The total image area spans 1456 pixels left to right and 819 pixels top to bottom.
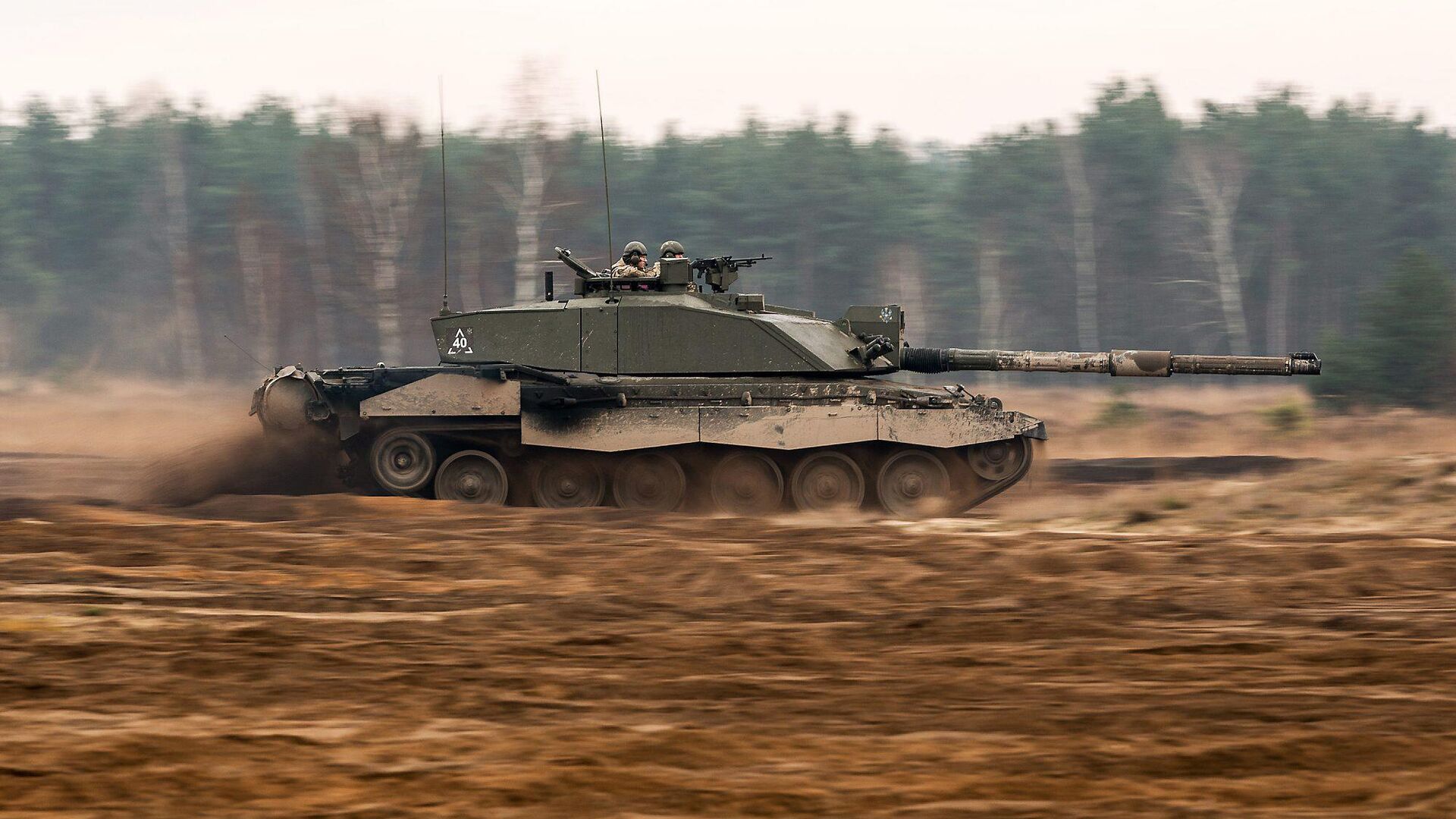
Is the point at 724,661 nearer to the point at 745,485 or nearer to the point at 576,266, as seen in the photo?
the point at 745,485

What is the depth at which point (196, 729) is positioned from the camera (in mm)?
6367

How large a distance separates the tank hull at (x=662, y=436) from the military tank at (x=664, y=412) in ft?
0.06

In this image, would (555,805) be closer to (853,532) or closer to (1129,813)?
(1129,813)

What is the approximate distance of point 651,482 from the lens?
1550cm

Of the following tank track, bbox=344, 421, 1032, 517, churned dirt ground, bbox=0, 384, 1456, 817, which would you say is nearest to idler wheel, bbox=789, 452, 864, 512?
tank track, bbox=344, 421, 1032, 517

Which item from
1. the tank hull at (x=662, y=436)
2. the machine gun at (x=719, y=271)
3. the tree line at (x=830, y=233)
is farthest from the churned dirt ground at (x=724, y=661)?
the tree line at (x=830, y=233)

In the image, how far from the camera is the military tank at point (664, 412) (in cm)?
1496

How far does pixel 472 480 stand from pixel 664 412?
2.25m

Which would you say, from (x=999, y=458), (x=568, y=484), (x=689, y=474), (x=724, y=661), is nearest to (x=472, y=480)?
(x=568, y=484)

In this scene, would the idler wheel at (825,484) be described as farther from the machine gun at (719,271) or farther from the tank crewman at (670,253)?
the tank crewman at (670,253)

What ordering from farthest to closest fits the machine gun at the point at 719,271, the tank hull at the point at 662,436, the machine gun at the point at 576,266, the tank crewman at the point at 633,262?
1. the machine gun at the point at 719,271
2. the tank crewman at the point at 633,262
3. the machine gun at the point at 576,266
4. the tank hull at the point at 662,436

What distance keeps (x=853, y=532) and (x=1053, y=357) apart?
4495 mm

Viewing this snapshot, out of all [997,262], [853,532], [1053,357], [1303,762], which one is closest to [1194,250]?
[997,262]

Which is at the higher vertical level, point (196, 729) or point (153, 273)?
point (153, 273)
